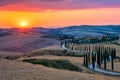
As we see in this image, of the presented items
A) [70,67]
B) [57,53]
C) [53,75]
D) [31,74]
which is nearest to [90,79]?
[53,75]

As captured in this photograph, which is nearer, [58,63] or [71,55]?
[58,63]

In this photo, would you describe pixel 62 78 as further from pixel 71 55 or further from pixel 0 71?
pixel 71 55

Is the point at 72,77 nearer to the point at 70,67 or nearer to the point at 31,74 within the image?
the point at 31,74

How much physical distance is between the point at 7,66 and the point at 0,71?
15.8 feet

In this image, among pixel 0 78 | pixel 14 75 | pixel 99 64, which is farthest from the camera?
pixel 99 64

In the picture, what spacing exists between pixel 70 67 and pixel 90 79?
25438 mm

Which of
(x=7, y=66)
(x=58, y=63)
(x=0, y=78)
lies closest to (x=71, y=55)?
(x=58, y=63)

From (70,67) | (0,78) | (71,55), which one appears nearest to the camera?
(0,78)

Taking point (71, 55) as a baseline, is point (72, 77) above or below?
above

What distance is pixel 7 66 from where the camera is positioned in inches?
1929

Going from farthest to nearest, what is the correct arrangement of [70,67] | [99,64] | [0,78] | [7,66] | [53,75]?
[99,64]
[70,67]
[7,66]
[53,75]
[0,78]

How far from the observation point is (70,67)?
72438 millimetres

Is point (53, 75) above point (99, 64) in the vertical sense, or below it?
above

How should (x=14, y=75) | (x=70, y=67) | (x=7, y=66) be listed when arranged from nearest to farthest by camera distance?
(x=14, y=75), (x=7, y=66), (x=70, y=67)
